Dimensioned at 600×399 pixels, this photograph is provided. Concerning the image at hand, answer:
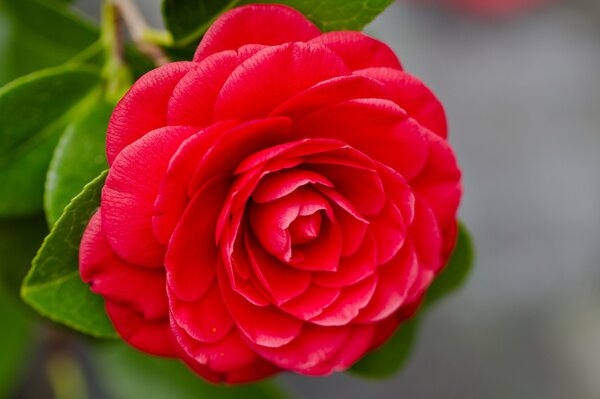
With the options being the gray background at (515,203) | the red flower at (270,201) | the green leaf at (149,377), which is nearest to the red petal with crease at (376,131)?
the red flower at (270,201)

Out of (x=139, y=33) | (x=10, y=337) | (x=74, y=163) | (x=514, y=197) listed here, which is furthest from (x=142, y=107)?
(x=514, y=197)

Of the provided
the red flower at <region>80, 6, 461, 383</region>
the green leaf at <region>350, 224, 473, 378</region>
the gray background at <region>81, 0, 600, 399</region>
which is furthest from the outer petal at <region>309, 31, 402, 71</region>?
the gray background at <region>81, 0, 600, 399</region>

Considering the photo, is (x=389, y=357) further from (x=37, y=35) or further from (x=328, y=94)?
(x=37, y=35)

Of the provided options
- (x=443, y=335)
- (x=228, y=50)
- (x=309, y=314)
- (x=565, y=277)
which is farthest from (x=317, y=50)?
(x=565, y=277)

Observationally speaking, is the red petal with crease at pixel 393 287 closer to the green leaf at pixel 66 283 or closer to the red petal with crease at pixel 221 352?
the red petal with crease at pixel 221 352

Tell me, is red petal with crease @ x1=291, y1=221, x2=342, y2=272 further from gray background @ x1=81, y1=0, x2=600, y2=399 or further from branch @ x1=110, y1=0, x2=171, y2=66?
gray background @ x1=81, y1=0, x2=600, y2=399
